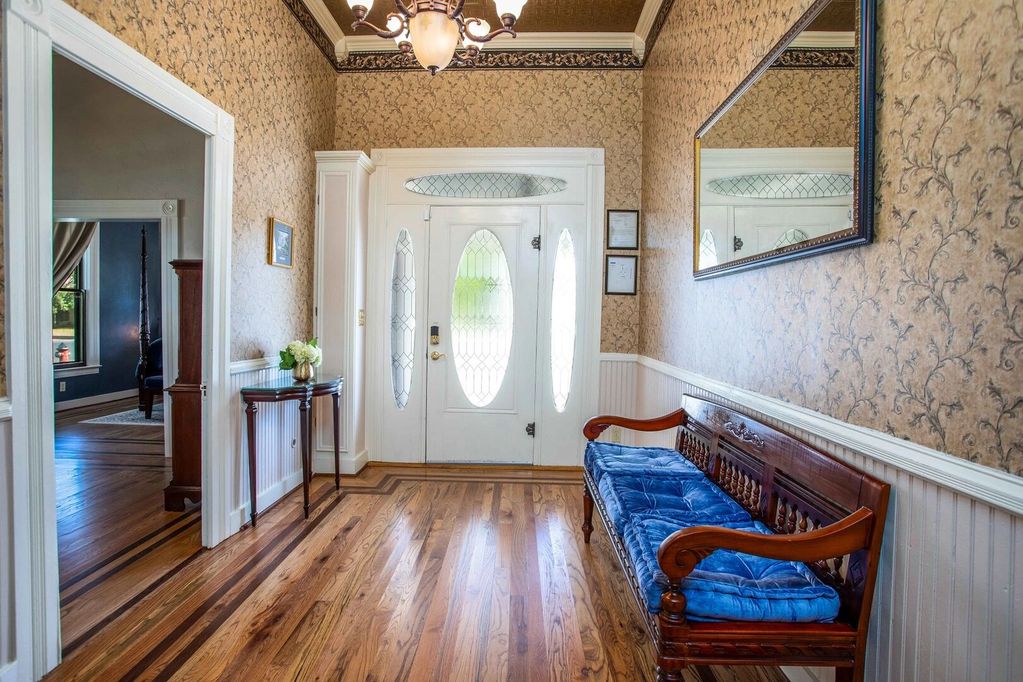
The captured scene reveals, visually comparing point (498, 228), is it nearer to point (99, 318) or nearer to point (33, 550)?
point (33, 550)

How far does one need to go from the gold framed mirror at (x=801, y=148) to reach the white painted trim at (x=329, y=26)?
3.03 m

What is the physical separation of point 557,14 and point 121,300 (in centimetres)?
746

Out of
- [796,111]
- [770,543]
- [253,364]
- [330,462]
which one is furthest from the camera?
[330,462]

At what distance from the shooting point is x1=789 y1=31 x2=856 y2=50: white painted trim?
1502mm

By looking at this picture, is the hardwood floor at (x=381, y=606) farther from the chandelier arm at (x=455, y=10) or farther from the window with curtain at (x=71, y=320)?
the window with curtain at (x=71, y=320)

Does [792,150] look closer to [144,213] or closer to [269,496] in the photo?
[269,496]

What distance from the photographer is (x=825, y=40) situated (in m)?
1.61

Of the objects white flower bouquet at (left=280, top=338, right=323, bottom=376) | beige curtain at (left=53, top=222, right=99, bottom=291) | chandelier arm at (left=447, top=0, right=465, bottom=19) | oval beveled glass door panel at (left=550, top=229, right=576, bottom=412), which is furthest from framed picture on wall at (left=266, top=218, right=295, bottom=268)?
beige curtain at (left=53, top=222, right=99, bottom=291)

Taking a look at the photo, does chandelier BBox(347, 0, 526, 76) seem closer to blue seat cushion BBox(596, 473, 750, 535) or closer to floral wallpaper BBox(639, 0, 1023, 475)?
floral wallpaper BBox(639, 0, 1023, 475)

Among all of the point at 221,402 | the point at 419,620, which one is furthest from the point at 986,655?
the point at 221,402

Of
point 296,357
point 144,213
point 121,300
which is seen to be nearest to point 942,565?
point 296,357

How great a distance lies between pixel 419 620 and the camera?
2.12m

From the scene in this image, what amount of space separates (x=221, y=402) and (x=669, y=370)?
258cm

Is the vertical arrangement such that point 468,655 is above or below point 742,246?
below
